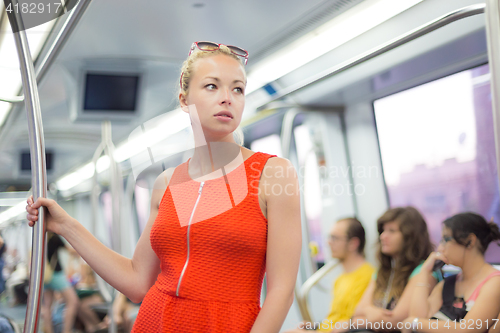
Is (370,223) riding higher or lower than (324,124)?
lower

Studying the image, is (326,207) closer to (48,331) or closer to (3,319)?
(3,319)

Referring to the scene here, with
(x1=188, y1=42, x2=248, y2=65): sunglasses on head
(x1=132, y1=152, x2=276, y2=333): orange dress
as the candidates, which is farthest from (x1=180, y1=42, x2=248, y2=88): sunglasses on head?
(x1=132, y1=152, x2=276, y2=333): orange dress

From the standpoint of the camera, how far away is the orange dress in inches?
26.5

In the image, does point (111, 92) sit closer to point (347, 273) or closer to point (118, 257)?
point (347, 273)

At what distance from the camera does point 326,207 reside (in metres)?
3.49

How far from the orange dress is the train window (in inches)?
Answer: 77.3

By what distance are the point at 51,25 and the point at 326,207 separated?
93.0 inches

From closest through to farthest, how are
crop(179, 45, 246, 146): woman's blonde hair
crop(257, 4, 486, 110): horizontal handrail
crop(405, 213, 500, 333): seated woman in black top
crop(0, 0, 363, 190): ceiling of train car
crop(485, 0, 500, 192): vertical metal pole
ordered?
crop(179, 45, 246, 146): woman's blonde hair, crop(485, 0, 500, 192): vertical metal pole, crop(257, 4, 486, 110): horizontal handrail, crop(405, 213, 500, 333): seated woman in black top, crop(0, 0, 363, 190): ceiling of train car

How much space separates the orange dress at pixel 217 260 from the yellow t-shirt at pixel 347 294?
1.88 metres

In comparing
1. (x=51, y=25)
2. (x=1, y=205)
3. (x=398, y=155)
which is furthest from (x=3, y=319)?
(x=398, y=155)

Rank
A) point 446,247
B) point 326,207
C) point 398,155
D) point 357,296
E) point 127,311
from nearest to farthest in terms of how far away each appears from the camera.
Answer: point 446,247 → point 357,296 → point 398,155 → point 326,207 → point 127,311

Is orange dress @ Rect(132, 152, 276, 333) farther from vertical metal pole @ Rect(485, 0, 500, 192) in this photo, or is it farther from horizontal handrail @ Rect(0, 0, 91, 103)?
horizontal handrail @ Rect(0, 0, 91, 103)

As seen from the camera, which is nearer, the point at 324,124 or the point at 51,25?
the point at 51,25

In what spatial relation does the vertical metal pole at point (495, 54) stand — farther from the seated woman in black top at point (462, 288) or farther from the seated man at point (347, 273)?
the seated man at point (347, 273)
